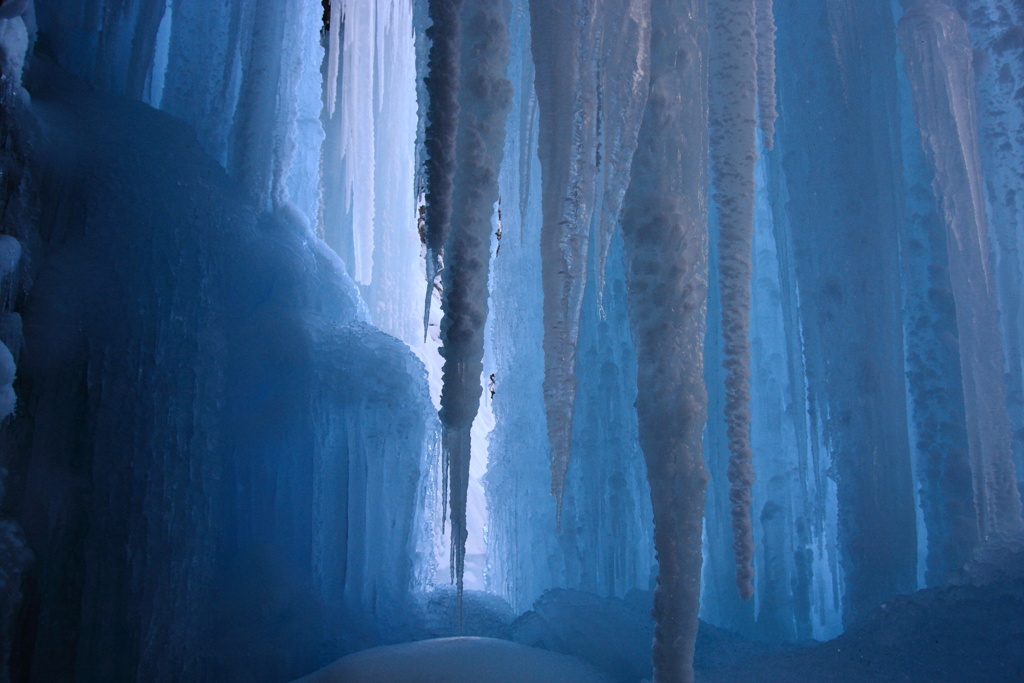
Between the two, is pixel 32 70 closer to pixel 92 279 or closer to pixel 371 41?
pixel 92 279

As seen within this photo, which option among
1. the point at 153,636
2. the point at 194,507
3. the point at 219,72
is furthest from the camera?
the point at 219,72

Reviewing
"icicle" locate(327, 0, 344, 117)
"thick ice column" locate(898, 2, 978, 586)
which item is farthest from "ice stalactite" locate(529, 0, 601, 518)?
"icicle" locate(327, 0, 344, 117)

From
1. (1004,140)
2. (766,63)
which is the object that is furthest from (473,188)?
(1004,140)

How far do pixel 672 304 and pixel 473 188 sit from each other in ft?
2.75

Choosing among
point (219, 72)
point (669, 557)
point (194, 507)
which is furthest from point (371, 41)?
point (669, 557)

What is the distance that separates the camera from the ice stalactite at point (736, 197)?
2.45 metres

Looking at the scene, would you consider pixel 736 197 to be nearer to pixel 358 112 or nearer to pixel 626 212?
pixel 626 212

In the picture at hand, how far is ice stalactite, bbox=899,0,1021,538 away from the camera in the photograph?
3564 millimetres

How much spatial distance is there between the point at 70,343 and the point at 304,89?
153 inches

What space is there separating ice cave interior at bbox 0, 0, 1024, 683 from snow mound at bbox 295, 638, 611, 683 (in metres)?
0.02

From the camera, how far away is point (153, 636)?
3143mm

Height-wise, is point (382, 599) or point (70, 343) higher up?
point (70, 343)

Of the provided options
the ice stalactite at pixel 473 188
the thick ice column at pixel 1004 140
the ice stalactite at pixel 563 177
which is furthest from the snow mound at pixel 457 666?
the thick ice column at pixel 1004 140

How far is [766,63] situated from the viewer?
3.35 metres
